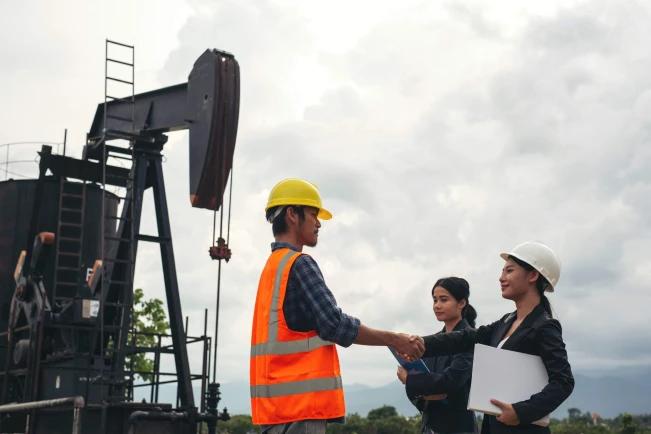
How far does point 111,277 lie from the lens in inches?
595

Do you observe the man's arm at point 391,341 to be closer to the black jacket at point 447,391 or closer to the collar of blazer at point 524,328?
the black jacket at point 447,391

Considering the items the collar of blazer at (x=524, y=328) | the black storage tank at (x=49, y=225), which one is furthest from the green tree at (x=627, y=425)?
the collar of blazer at (x=524, y=328)

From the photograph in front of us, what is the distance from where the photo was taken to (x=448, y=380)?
17.3 ft

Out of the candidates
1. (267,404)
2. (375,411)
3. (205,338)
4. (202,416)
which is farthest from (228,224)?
(375,411)

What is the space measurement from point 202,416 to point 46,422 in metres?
2.71

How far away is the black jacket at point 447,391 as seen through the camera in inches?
205

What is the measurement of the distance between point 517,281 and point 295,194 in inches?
52.4

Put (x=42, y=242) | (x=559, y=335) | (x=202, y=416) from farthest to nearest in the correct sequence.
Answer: (x=42, y=242) → (x=202, y=416) → (x=559, y=335)

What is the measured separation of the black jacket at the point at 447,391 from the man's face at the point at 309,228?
1.07 metres

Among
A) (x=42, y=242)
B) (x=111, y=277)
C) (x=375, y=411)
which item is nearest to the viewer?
(x=111, y=277)

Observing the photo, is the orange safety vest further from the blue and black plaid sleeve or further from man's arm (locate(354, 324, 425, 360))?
man's arm (locate(354, 324, 425, 360))

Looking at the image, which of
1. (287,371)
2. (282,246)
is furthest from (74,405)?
(287,371)

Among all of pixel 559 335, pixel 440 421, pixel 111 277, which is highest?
pixel 111 277

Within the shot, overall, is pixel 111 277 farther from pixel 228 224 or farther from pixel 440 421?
pixel 440 421
